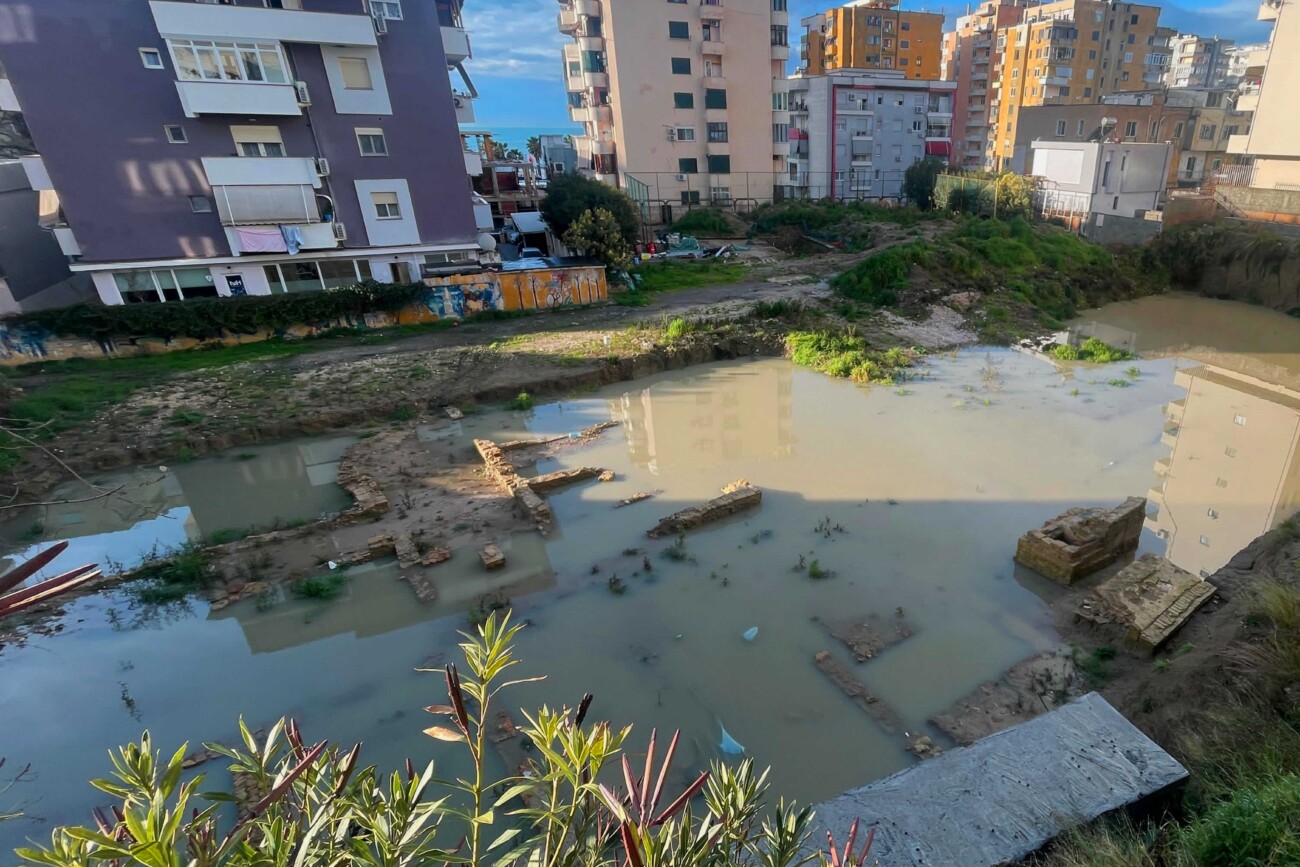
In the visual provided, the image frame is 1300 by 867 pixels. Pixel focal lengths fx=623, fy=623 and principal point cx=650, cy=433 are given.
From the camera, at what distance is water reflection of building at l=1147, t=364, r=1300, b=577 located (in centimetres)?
920

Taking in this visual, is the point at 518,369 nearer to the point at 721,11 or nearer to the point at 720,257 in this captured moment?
the point at 720,257

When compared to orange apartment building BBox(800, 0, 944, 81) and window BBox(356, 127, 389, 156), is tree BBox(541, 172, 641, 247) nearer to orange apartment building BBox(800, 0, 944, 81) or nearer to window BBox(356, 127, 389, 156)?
window BBox(356, 127, 389, 156)

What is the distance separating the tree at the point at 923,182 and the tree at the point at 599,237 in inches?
805

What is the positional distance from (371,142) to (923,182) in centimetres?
2923

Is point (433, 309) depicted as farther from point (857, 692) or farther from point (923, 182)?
point (923, 182)

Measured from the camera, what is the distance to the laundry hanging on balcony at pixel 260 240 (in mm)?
19391

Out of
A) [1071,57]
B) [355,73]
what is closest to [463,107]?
[355,73]

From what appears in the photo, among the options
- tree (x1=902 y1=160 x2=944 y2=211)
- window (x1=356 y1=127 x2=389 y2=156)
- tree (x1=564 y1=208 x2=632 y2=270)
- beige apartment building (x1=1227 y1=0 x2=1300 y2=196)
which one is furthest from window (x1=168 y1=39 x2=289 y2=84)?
beige apartment building (x1=1227 y1=0 x2=1300 y2=196)

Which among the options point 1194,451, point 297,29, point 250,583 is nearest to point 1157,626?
point 1194,451

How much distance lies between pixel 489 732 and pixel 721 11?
3958cm

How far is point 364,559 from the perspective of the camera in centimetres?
927

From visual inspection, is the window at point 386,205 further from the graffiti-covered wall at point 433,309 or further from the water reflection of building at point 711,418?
the water reflection of building at point 711,418

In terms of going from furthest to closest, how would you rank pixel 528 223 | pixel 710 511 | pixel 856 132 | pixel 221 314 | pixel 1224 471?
pixel 856 132
pixel 528 223
pixel 221 314
pixel 1224 471
pixel 710 511

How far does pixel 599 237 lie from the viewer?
78.1 feet
